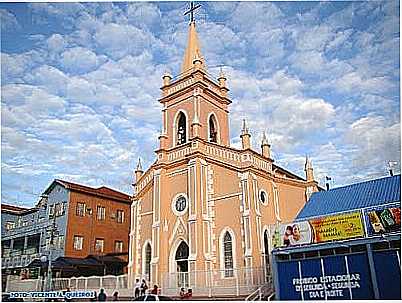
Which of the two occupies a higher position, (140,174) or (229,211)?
(140,174)

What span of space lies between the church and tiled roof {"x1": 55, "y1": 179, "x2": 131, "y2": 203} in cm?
408

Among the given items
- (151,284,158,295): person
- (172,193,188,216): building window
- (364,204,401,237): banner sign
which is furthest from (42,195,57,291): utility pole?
(364,204,401,237): banner sign

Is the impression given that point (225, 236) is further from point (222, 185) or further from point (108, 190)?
point (108, 190)

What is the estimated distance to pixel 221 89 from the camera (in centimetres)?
2128

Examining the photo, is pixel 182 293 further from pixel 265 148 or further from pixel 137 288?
pixel 265 148

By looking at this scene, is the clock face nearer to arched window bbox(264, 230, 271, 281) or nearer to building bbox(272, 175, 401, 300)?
arched window bbox(264, 230, 271, 281)

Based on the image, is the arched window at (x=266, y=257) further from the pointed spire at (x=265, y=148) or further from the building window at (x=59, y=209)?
the building window at (x=59, y=209)

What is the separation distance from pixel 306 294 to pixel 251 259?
12.0 ft

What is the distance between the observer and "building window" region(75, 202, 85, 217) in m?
22.5

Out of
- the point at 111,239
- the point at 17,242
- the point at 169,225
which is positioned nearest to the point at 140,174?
the point at 169,225

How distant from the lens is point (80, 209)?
22.8 metres

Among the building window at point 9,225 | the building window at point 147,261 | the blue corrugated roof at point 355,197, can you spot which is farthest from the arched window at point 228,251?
the building window at point 9,225

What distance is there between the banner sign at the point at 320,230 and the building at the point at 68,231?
1185cm

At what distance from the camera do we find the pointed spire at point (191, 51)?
70.2 ft
